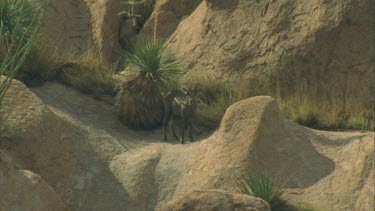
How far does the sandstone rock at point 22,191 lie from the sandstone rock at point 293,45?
6.53 meters

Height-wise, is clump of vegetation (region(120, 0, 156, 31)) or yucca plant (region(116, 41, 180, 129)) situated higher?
clump of vegetation (region(120, 0, 156, 31))

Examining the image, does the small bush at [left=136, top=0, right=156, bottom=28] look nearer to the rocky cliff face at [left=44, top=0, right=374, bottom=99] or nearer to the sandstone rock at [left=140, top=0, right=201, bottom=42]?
the sandstone rock at [left=140, top=0, right=201, bottom=42]

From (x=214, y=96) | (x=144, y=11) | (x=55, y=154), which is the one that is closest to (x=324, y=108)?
(x=214, y=96)

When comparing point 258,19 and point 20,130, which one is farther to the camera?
point 258,19

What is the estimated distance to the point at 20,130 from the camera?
1465 centimetres

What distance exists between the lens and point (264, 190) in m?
13.8

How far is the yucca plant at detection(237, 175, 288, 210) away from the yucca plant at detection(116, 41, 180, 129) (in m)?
3.18

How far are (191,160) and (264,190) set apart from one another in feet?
6.09

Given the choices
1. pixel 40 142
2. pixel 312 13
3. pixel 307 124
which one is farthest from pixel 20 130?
pixel 312 13

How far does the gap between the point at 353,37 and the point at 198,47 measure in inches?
135

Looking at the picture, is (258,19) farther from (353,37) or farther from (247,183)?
(247,183)

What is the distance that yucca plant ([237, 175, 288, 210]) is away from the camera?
13781mm

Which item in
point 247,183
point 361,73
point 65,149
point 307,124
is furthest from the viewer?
point 361,73

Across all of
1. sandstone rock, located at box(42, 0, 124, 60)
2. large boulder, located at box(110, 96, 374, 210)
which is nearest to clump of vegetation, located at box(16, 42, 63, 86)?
sandstone rock, located at box(42, 0, 124, 60)
